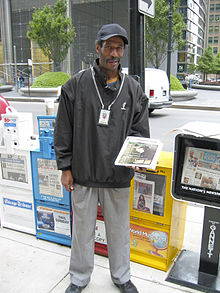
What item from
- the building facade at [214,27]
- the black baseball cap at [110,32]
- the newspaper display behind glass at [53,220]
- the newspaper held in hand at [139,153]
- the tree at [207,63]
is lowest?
the newspaper display behind glass at [53,220]

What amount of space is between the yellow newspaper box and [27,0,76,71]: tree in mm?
20906

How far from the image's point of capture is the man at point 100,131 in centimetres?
230

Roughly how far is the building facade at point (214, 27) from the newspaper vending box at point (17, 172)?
128003 millimetres

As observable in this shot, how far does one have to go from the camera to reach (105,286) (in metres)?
2.72

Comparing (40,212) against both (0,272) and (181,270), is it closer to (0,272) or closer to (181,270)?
(0,272)

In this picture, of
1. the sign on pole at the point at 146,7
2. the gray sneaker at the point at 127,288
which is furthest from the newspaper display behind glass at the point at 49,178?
the sign on pole at the point at 146,7

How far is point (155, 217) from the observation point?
298 cm

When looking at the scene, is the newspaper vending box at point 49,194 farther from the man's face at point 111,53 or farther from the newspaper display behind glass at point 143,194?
the man's face at point 111,53

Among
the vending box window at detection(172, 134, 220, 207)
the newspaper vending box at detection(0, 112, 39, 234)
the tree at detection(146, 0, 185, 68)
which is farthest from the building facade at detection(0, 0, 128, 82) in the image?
the vending box window at detection(172, 134, 220, 207)

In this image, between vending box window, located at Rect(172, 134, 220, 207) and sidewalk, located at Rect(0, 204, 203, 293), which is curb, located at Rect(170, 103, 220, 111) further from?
vending box window, located at Rect(172, 134, 220, 207)

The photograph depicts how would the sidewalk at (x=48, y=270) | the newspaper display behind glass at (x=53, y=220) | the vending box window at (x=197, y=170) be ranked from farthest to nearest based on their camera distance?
the newspaper display behind glass at (x=53, y=220) < the sidewalk at (x=48, y=270) < the vending box window at (x=197, y=170)

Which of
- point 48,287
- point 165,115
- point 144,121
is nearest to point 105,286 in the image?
point 48,287

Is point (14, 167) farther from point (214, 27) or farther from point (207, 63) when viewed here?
point (214, 27)

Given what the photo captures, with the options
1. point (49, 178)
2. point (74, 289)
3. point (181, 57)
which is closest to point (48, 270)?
point (74, 289)
